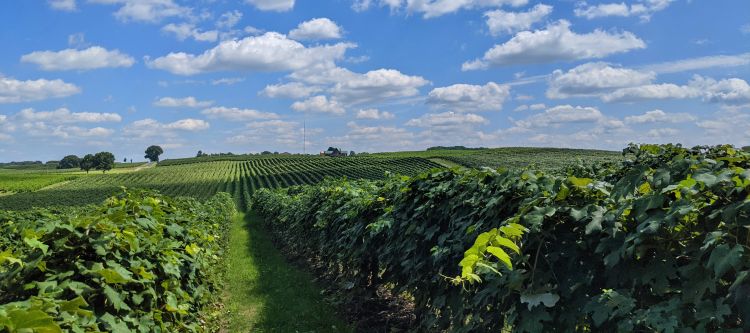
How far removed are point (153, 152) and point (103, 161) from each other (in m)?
42.7

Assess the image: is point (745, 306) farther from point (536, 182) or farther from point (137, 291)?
point (137, 291)

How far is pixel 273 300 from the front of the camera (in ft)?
32.1

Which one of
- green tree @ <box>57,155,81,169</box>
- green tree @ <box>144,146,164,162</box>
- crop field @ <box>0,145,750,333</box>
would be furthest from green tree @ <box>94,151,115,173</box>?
crop field @ <box>0,145,750,333</box>

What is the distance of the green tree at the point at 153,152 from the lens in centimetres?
18912

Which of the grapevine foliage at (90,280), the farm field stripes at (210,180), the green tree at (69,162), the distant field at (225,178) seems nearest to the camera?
the grapevine foliage at (90,280)

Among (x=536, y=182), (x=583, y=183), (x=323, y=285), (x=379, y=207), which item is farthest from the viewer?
(x=323, y=285)

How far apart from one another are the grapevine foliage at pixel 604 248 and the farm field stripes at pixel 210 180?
54.8m

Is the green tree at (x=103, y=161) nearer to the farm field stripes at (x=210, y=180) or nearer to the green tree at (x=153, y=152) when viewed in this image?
the green tree at (x=153, y=152)

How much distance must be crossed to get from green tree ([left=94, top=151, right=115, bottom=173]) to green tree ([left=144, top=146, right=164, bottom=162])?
3872 cm

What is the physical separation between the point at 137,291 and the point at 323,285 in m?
6.76

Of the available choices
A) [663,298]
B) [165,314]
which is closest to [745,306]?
[663,298]

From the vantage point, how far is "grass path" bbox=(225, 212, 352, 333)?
25.8 feet

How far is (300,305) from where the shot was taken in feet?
29.8

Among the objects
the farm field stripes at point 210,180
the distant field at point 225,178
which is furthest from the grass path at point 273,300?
the distant field at point 225,178
